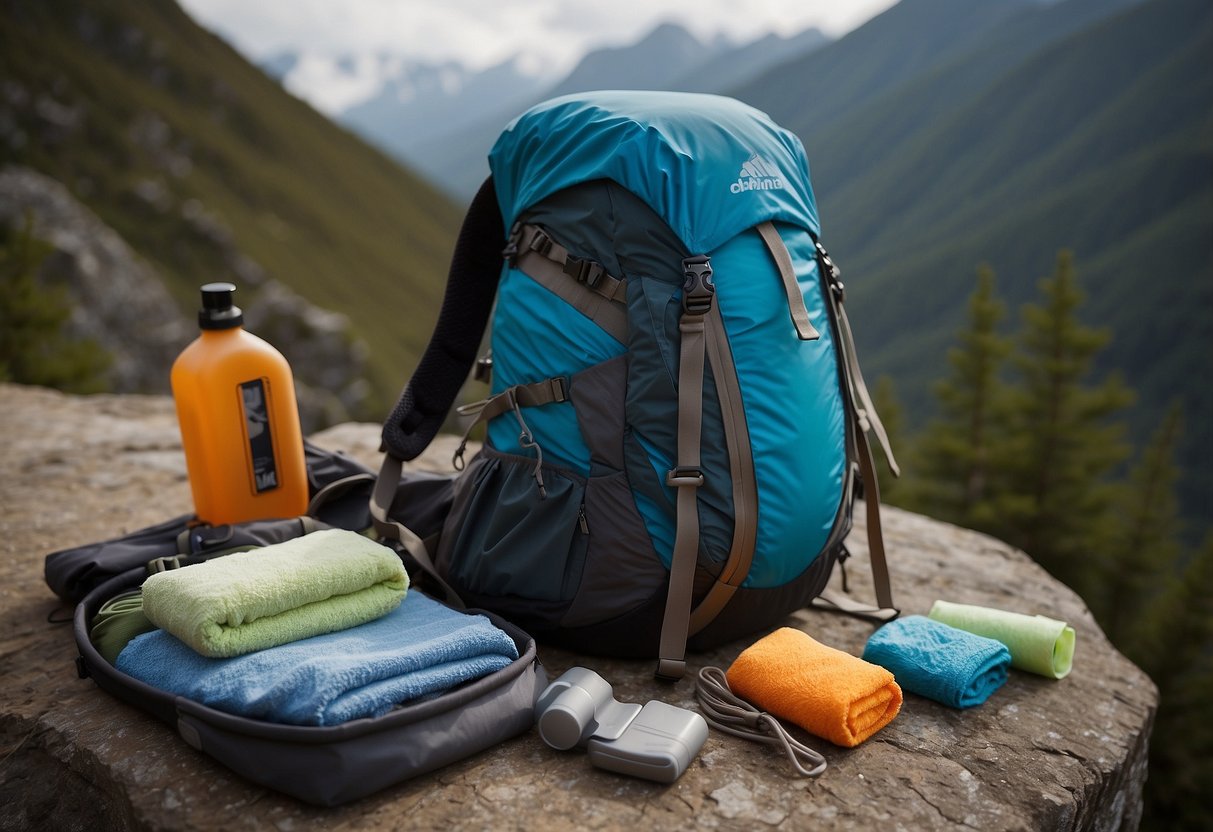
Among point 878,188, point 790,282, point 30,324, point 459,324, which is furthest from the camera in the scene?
point 878,188

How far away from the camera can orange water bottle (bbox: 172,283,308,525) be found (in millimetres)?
3652

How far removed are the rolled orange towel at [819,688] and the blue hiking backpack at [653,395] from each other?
0.28 m

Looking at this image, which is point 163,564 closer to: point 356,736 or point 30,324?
point 356,736

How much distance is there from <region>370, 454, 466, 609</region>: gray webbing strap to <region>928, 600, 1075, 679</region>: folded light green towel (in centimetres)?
200

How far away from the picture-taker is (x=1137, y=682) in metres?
3.48

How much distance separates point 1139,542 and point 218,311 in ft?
72.1

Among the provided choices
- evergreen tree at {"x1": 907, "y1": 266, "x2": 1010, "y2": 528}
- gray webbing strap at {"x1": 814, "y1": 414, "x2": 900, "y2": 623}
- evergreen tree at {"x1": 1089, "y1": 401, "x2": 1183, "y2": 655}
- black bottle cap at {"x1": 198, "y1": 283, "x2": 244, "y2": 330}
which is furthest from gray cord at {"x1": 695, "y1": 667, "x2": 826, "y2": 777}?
evergreen tree at {"x1": 1089, "y1": 401, "x2": 1183, "y2": 655}

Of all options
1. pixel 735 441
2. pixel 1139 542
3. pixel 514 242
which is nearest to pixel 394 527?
pixel 514 242

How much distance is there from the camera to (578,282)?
3234mm

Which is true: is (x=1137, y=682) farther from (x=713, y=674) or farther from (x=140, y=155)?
(x=140, y=155)

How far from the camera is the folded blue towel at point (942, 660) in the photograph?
3.01 metres

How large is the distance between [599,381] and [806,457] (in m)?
0.81

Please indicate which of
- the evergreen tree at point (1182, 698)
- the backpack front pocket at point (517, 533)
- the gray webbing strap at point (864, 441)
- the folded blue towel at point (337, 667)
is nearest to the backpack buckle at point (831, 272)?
the gray webbing strap at point (864, 441)

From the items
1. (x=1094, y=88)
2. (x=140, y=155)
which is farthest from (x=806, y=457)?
(x=1094, y=88)
